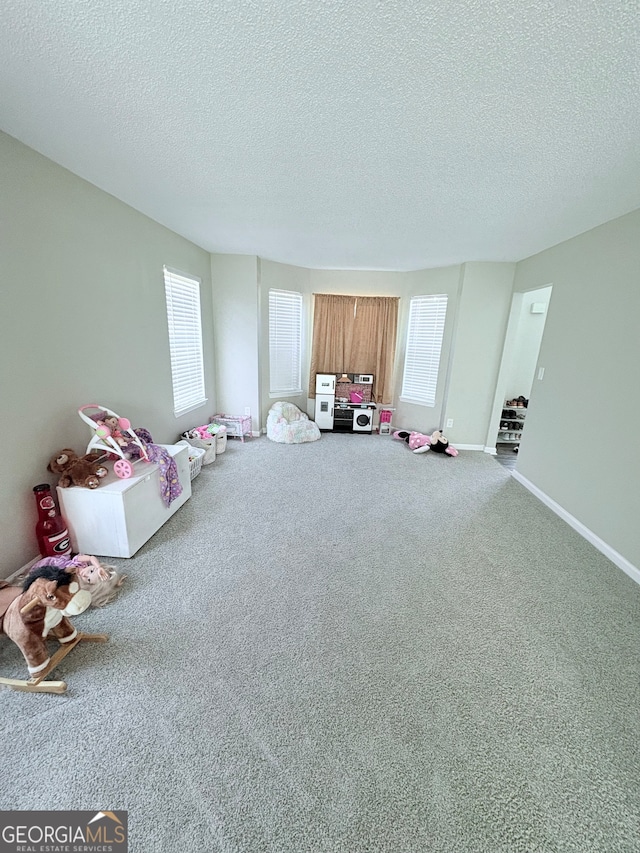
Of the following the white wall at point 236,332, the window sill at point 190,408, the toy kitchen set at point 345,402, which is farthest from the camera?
the toy kitchen set at point 345,402

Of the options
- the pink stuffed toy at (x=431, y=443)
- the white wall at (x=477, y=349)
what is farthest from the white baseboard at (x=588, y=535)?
the white wall at (x=477, y=349)

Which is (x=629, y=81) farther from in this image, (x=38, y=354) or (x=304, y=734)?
(x=38, y=354)

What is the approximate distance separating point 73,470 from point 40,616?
949 mm

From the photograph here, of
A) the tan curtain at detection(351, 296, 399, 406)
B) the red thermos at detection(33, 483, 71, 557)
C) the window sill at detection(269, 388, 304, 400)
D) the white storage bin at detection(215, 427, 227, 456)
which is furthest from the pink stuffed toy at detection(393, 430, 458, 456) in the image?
the red thermos at detection(33, 483, 71, 557)

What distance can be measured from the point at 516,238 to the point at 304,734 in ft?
13.2

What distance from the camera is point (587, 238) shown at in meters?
2.75

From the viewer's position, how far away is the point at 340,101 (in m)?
1.36

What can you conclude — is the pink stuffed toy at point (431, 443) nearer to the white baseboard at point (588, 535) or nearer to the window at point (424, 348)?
the window at point (424, 348)

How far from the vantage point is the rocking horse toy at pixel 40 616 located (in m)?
1.32

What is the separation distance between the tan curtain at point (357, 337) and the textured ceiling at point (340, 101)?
249 cm

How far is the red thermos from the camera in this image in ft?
6.22

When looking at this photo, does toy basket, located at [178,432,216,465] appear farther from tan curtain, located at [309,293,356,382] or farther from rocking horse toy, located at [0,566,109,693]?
rocking horse toy, located at [0,566,109,693]

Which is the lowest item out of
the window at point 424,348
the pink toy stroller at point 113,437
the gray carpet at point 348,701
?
the gray carpet at point 348,701

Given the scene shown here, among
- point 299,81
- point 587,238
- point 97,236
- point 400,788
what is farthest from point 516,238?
point 400,788
